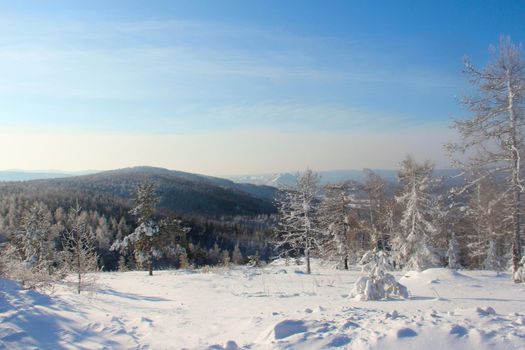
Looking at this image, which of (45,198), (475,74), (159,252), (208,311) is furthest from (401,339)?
(45,198)

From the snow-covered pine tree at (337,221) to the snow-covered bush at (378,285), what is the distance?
22796mm

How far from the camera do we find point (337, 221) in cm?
3622

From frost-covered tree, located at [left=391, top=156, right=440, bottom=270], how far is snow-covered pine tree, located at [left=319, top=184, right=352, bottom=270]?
455 centimetres

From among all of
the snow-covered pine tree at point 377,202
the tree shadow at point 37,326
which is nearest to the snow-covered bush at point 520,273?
the tree shadow at point 37,326

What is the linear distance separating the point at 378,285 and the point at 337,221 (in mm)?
24418

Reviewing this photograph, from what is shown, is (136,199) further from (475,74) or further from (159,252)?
(475,74)

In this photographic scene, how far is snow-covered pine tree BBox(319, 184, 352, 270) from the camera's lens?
3519cm

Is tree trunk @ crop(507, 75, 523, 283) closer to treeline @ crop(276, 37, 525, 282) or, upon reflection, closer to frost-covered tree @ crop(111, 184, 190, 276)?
treeline @ crop(276, 37, 525, 282)

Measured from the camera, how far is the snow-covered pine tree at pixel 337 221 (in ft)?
115

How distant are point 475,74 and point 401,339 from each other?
11920mm

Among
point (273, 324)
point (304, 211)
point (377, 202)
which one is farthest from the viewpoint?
point (377, 202)

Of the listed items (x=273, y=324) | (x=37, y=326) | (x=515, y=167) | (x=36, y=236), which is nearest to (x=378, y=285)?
(x=273, y=324)

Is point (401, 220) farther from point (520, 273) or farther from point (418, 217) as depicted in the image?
point (520, 273)

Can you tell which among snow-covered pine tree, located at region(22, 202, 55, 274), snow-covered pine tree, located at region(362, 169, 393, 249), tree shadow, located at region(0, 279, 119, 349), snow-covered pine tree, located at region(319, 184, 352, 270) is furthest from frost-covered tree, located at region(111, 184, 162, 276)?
tree shadow, located at region(0, 279, 119, 349)
